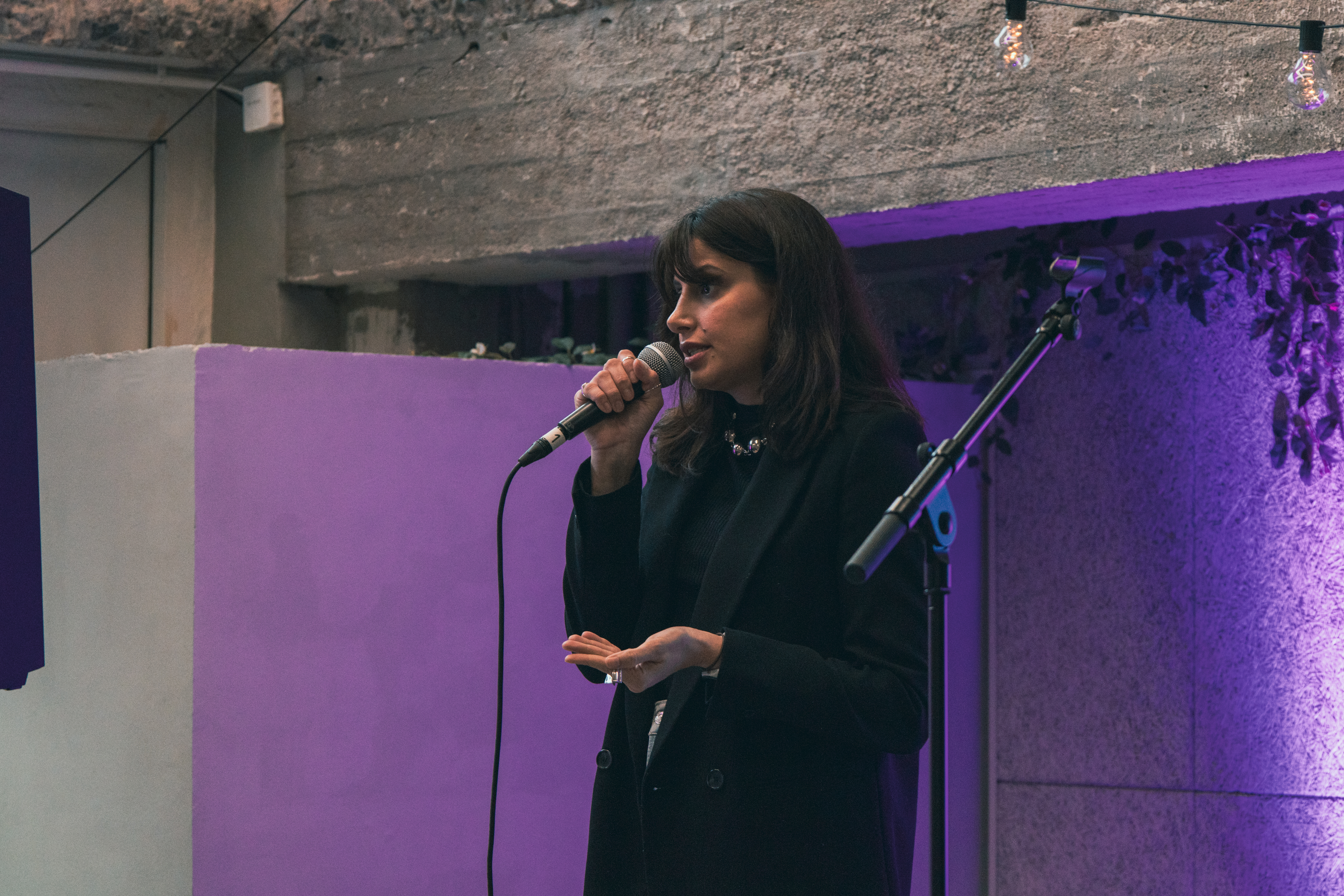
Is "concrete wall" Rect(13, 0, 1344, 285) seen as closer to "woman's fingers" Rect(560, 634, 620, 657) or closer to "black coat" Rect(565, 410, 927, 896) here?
"black coat" Rect(565, 410, 927, 896)

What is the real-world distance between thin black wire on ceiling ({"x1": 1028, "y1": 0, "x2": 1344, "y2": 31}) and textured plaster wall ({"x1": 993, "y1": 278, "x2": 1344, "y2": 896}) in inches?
34.2

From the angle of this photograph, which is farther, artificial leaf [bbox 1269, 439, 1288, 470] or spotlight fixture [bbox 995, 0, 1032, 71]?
artificial leaf [bbox 1269, 439, 1288, 470]

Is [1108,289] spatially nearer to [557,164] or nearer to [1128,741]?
[1128,741]

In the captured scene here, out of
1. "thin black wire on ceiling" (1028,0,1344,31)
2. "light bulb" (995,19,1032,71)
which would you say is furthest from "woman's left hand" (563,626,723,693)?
"thin black wire on ceiling" (1028,0,1344,31)

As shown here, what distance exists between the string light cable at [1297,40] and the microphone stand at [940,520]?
3.60ft

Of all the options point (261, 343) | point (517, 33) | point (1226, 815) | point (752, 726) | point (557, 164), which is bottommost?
point (1226, 815)

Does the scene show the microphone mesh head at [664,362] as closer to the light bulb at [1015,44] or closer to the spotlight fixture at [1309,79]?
the light bulb at [1015,44]

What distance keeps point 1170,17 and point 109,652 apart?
91.6 inches

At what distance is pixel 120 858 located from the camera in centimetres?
246

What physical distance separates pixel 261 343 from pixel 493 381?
1.71 metres

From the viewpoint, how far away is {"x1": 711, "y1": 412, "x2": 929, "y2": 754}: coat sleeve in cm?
143

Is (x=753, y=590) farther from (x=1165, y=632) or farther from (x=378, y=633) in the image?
(x=1165, y=632)

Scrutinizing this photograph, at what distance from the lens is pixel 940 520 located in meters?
1.41

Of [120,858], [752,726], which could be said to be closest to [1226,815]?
[752,726]
